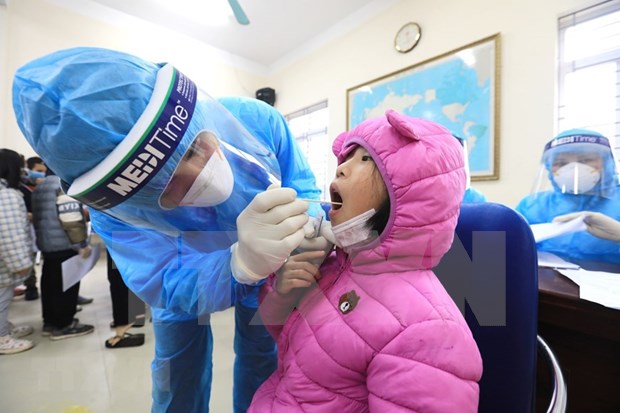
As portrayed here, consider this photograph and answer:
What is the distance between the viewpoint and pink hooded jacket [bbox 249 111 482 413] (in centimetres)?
49

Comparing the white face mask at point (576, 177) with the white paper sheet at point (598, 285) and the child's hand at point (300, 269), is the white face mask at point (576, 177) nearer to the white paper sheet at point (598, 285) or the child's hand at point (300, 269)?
the white paper sheet at point (598, 285)

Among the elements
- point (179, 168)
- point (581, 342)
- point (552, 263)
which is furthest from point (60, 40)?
point (581, 342)

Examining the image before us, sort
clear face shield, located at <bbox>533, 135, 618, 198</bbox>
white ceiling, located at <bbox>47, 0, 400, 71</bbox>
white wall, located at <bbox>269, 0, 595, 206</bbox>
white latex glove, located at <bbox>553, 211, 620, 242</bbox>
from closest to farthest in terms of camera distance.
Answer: white latex glove, located at <bbox>553, 211, 620, 242</bbox>
clear face shield, located at <bbox>533, 135, 618, 198</bbox>
white wall, located at <bbox>269, 0, 595, 206</bbox>
white ceiling, located at <bbox>47, 0, 400, 71</bbox>

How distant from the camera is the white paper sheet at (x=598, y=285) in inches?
31.5

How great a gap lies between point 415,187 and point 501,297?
13.3 inches

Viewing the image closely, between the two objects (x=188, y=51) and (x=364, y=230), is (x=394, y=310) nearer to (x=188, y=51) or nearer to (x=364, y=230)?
(x=364, y=230)

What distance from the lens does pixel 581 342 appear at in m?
0.99

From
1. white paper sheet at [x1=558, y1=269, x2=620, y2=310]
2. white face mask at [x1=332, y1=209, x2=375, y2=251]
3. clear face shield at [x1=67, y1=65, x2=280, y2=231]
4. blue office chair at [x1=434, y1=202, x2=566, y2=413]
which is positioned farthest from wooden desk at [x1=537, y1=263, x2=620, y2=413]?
clear face shield at [x1=67, y1=65, x2=280, y2=231]

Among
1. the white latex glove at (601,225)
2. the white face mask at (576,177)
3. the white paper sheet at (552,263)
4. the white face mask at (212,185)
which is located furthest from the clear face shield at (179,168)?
the white face mask at (576,177)

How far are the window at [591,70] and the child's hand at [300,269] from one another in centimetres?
228

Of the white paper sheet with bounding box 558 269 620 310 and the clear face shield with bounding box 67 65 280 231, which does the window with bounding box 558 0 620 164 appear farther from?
the clear face shield with bounding box 67 65 280 231

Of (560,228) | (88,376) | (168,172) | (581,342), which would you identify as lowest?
(88,376)

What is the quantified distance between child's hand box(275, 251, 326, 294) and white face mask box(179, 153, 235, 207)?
20 cm

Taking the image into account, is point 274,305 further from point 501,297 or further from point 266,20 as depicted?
point 266,20
